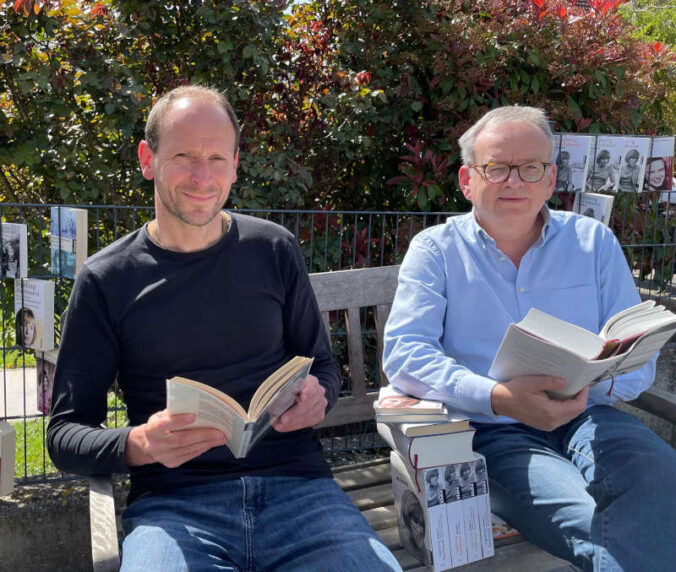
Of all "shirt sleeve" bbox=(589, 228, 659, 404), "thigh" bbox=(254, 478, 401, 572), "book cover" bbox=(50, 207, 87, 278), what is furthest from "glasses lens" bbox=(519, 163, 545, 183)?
"book cover" bbox=(50, 207, 87, 278)

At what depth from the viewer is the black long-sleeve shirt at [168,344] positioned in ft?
7.27

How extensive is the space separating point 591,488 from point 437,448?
1.71 ft

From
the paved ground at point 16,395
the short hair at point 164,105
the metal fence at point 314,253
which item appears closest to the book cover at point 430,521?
the metal fence at point 314,253

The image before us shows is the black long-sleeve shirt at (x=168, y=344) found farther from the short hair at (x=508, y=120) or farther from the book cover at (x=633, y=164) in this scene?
the book cover at (x=633, y=164)

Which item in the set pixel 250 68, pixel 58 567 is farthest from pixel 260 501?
pixel 250 68

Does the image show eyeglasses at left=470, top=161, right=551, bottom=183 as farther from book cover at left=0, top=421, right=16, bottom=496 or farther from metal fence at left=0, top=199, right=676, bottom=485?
book cover at left=0, top=421, right=16, bottom=496

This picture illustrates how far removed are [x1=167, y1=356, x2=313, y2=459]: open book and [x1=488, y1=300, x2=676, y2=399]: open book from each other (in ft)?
2.05

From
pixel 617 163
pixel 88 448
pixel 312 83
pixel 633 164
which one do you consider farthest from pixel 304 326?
pixel 633 164

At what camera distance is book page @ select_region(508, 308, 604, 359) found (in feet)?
7.23

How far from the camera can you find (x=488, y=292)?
277cm

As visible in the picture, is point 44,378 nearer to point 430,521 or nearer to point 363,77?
point 430,521

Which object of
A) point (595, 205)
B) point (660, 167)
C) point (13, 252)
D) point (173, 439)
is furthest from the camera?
point (660, 167)

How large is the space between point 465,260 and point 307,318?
0.70 metres

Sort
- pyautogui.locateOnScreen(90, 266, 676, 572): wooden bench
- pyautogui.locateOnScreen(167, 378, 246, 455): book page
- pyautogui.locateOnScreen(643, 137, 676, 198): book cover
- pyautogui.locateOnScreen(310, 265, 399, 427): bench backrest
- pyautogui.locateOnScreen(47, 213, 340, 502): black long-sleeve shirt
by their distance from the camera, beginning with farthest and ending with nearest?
pyautogui.locateOnScreen(643, 137, 676, 198): book cover
pyautogui.locateOnScreen(310, 265, 399, 427): bench backrest
pyautogui.locateOnScreen(90, 266, 676, 572): wooden bench
pyautogui.locateOnScreen(47, 213, 340, 502): black long-sleeve shirt
pyautogui.locateOnScreen(167, 378, 246, 455): book page
